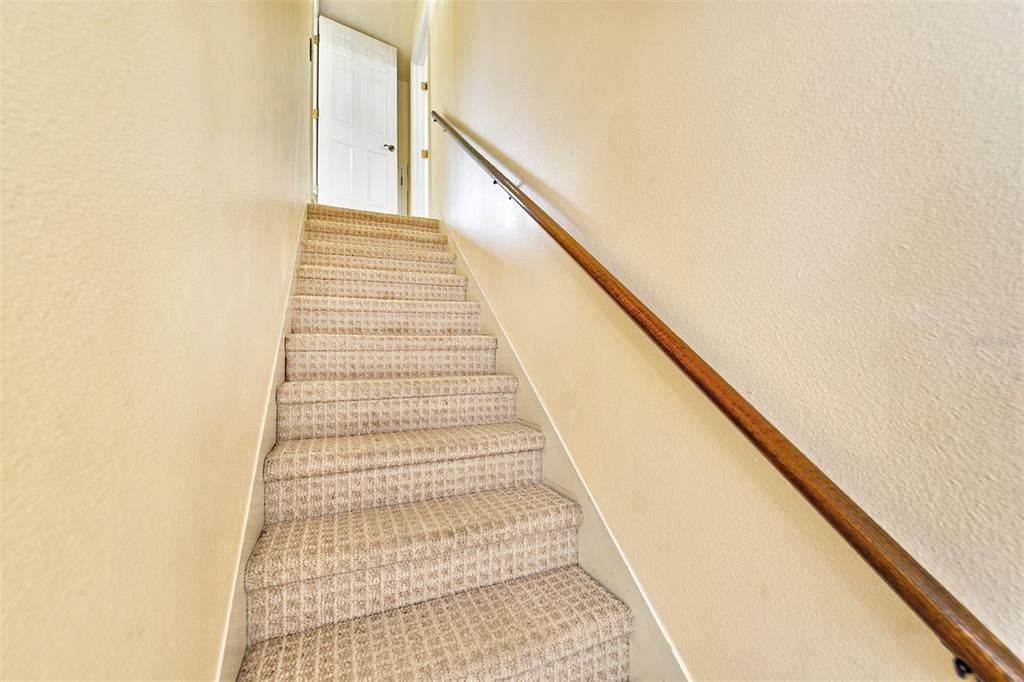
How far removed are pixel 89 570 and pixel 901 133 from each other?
3.38 feet

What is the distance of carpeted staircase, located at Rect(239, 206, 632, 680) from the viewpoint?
0.90 meters

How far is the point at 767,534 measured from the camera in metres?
0.73

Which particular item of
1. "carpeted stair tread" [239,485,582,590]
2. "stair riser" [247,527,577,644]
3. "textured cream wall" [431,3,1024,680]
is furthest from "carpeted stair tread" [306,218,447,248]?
"stair riser" [247,527,577,644]

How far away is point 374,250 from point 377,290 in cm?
39

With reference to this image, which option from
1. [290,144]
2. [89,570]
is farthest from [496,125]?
[89,570]

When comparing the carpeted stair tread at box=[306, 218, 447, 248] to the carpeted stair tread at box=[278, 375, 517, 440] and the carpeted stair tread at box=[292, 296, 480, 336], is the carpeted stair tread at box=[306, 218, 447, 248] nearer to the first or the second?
the carpeted stair tread at box=[292, 296, 480, 336]

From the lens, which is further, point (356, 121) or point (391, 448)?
point (356, 121)

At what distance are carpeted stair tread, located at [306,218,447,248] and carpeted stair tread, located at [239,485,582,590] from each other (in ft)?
5.73

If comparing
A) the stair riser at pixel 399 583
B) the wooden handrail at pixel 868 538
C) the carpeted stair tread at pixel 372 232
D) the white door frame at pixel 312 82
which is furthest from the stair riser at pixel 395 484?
the white door frame at pixel 312 82

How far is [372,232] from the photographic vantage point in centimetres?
250

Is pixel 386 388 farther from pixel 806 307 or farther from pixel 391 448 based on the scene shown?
pixel 806 307

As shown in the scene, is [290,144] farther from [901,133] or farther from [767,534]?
[767,534]

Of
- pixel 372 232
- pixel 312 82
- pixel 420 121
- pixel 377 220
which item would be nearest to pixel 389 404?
pixel 372 232

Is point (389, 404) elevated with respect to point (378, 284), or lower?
lower
